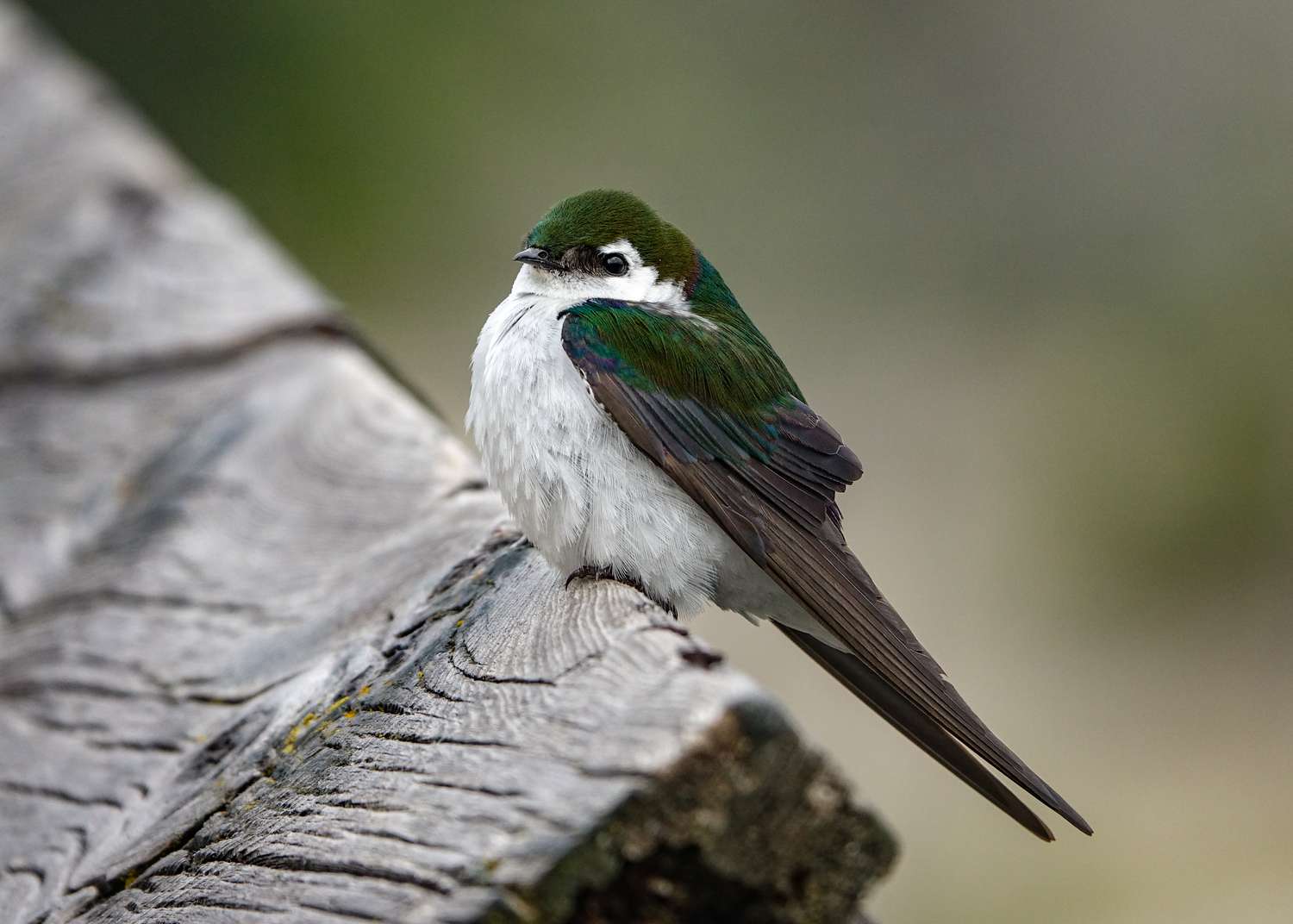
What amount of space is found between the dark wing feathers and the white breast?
2.1 inches

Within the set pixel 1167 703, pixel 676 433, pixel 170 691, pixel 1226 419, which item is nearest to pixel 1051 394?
pixel 1226 419

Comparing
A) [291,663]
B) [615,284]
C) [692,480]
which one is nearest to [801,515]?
[692,480]

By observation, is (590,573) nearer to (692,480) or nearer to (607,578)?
(607,578)

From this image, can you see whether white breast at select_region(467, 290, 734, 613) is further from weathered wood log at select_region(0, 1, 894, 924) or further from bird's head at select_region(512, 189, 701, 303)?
bird's head at select_region(512, 189, 701, 303)

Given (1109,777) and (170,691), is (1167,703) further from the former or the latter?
(170,691)

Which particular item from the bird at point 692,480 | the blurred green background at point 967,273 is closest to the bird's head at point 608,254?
the bird at point 692,480

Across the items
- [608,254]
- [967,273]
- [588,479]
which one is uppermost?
[967,273]

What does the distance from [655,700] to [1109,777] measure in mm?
4796

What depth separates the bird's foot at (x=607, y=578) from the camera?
5.83 ft

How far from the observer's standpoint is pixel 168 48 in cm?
871

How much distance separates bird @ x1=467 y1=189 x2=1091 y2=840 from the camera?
7.00ft

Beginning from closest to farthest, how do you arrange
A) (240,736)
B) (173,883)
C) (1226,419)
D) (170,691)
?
(173,883), (240,736), (170,691), (1226,419)

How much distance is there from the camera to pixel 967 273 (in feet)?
24.9

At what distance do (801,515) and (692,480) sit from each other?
22cm
